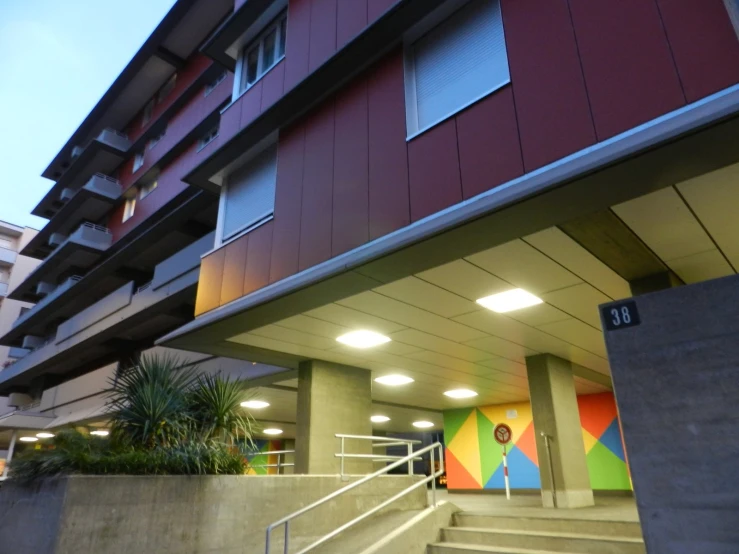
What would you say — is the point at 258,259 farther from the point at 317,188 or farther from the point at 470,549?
the point at 470,549

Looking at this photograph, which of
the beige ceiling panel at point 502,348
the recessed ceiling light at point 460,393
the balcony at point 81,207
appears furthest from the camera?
the balcony at point 81,207

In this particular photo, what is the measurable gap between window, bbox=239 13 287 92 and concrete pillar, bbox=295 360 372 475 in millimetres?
5521

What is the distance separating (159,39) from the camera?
18.2 meters

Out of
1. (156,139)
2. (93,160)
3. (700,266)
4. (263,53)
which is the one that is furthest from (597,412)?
(93,160)

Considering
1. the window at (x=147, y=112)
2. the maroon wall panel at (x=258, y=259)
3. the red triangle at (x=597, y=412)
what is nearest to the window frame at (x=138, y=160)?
the window at (x=147, y=112)

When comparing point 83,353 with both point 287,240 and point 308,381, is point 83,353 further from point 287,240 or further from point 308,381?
point 287,240

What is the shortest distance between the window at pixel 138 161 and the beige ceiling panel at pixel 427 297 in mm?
18567

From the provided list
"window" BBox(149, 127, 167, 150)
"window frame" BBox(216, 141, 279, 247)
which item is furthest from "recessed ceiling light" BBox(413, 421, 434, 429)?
"window" BBox(149, 127, 167, 150)

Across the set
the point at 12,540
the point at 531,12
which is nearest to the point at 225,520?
the point at 12,540

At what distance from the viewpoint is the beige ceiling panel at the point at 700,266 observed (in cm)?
522

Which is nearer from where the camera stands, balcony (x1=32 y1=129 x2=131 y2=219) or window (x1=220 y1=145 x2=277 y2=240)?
window (x1=220 y1=145 x2=277 y2=240)

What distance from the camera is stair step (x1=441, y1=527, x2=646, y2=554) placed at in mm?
5811

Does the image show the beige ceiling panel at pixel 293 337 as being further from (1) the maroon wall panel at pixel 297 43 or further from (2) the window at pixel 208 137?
(2) the window at pixel 208 137

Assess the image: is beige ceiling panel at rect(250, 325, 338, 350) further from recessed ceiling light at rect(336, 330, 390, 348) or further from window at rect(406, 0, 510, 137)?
window at rect(406, 0, 510, 137)
